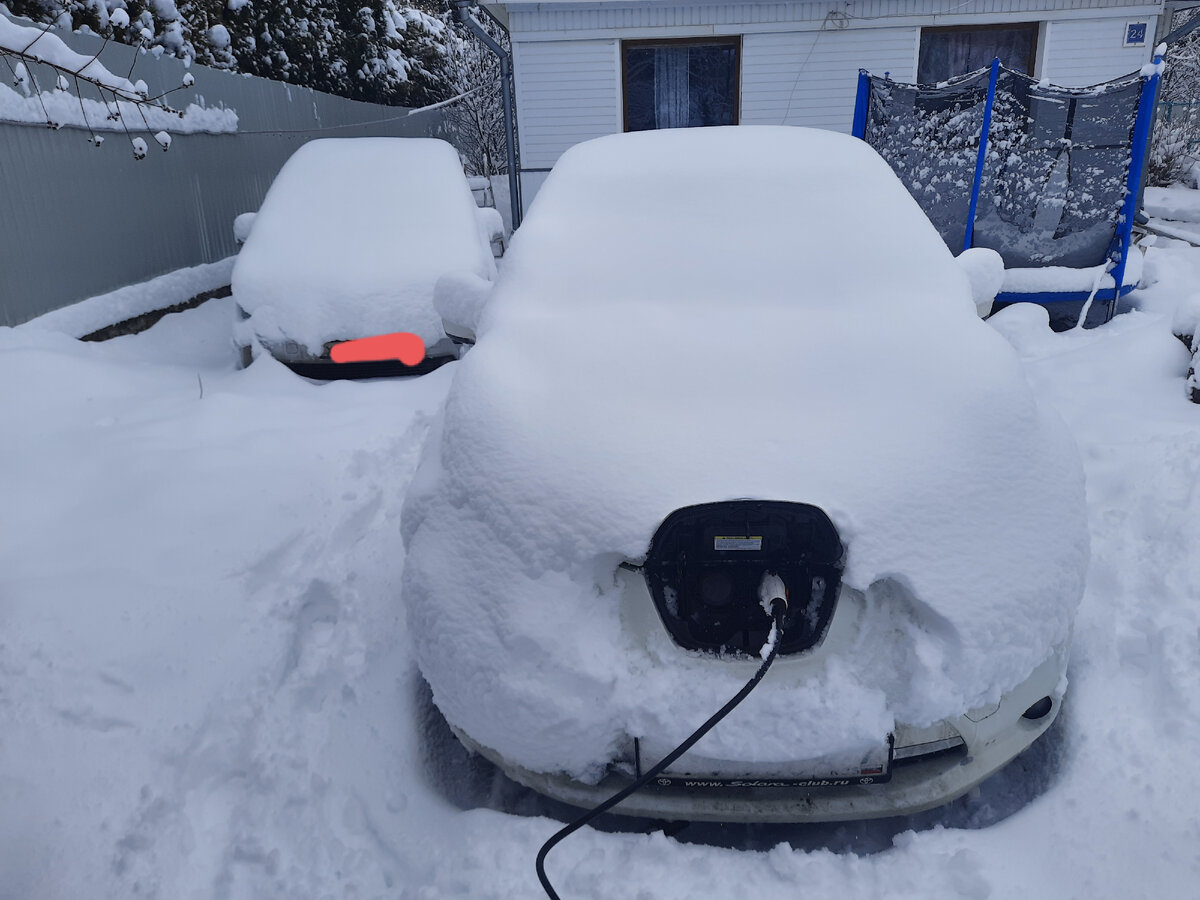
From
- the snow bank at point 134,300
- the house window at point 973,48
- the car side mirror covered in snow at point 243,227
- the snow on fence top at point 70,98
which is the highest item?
the house window at point 973,48

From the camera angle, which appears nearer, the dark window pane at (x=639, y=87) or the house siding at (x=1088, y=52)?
the house siding at (x=1088, y=52)

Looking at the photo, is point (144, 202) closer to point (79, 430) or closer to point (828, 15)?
point (79, 430)

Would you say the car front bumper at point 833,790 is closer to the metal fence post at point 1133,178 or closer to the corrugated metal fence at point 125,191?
the corrugated metal fence at point 125,191

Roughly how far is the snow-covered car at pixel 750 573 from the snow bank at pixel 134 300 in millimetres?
4791

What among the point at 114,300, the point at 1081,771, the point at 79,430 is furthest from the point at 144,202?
the point at 1081,771

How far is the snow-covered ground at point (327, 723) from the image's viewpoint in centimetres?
199

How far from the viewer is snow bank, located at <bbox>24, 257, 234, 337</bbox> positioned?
584cm

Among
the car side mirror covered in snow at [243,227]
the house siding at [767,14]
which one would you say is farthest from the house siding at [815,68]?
the car side mirror covered in snow at [243,227]

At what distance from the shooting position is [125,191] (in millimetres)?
6828

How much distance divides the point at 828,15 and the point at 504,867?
1210 cm

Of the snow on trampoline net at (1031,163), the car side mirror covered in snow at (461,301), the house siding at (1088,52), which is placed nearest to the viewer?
the car side mirror covered in snow at (461,301)

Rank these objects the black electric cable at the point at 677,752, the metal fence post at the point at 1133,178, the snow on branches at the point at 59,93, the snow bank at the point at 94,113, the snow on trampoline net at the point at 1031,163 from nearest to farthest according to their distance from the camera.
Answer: the black electric cable at the point at 677,752 < the snow on branches at the point at 59,93 < the snow bank at the point at 94,113 < the metal fence post at the point at 1133,178 < the snow on trampoline net at the point at 1031,163

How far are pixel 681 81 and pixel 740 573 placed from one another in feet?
37.9

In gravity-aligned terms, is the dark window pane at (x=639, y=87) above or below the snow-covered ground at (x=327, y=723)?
above
